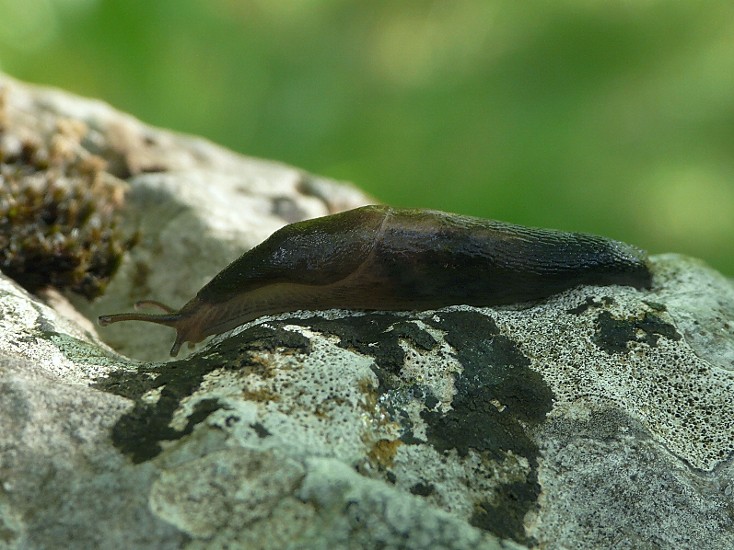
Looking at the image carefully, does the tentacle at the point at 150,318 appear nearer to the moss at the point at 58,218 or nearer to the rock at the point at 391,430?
the rock at the point at 391,430

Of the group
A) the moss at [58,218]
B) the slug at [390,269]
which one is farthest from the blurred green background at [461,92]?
the slug at [390,269]

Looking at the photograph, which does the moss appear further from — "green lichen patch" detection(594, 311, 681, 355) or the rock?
"green lichen patch" detection(594, 311, 681, 355)

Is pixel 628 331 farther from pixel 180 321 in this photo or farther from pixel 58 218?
pixel 58 218

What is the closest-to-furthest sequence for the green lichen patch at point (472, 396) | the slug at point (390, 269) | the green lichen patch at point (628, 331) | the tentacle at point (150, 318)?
the green lichen patch at point (472, 396) → the green lichen patch at point (628, 331) → the slug at point (390, 269) → the tentacle at point (150, 318)

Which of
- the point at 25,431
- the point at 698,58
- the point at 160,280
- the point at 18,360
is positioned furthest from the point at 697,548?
the point at 698,58

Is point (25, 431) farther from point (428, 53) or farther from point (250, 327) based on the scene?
point (428, 53)

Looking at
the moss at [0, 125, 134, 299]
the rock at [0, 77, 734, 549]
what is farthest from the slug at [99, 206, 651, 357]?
the moss at [0, 125, 134, 299]
